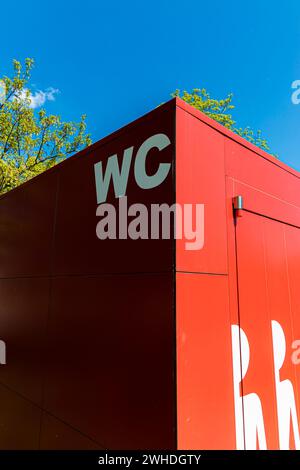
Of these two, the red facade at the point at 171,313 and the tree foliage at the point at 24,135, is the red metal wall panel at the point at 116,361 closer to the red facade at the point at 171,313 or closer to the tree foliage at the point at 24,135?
the red facade at the point at 171,313

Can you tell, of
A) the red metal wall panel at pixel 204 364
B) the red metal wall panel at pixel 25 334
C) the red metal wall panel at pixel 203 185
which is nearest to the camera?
the red metal wall panel at pixel 204 364

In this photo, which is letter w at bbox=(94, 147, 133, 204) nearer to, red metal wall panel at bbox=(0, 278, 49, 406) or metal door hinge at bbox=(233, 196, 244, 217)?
metal door hinge at bbox=(233, 196, 244, 217)

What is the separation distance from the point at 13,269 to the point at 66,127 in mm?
10074

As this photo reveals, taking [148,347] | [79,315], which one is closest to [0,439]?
[79,315]

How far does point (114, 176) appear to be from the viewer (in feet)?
6.59

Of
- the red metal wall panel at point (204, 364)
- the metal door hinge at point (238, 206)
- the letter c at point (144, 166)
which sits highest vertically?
the letter c at point (144, 166)

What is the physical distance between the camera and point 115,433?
165 centimetres

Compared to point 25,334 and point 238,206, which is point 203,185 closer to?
point 238,206

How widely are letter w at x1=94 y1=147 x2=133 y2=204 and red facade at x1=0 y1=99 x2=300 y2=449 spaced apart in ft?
0.16

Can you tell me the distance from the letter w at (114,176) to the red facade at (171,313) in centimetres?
5

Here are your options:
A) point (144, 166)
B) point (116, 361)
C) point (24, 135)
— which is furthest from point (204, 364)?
point (24, 135)

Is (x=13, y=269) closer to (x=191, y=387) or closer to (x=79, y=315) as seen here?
(x=79, y=315)

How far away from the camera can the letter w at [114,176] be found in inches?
74.9

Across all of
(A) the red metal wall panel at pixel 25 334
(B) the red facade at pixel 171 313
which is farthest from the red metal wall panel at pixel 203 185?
(A) the red metal wall panel at pixel 25 334
